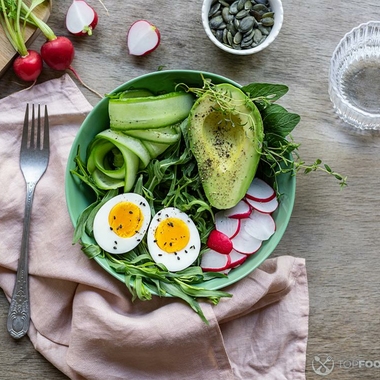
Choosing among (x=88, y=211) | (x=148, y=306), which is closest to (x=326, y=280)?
(x=148, y=306)

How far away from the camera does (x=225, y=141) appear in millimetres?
1431

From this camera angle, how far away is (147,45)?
1.56 meters

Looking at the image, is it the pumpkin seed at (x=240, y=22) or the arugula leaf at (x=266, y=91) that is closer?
the arugula leaf at (x=266, y=91)

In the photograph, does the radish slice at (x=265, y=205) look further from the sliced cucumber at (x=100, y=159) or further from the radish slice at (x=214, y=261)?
the sliced cucumber at (x=100, y=159)

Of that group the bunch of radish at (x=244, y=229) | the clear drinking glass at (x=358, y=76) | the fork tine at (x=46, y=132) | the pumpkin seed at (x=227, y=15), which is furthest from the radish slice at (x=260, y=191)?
the fork tine at (x=46, y=132)

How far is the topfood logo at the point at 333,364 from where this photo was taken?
159cm

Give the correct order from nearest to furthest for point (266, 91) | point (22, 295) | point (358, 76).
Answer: point (266, 91) < point (22, 295) < point (358, 76)

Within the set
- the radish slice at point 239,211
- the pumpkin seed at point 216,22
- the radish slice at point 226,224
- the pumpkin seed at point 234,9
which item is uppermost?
the pumpkin seed at point 234,9

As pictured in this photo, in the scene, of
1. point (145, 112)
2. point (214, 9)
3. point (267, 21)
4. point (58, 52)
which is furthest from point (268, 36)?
point (58, 52)

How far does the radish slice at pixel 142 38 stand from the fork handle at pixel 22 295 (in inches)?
17.4

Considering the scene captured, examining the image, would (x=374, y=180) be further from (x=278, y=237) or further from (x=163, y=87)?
(x=163, y=87)

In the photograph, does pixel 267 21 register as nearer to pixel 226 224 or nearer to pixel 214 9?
pixel 214 9

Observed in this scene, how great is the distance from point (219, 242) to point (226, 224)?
50 millimetres

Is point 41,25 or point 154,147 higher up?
point 41,25
